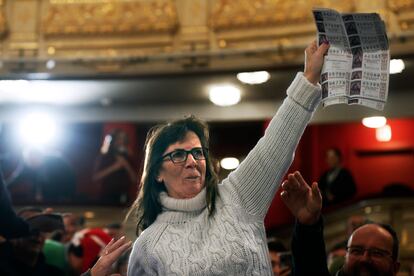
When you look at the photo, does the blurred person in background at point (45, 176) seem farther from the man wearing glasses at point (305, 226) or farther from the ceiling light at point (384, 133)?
the man wearing glasses at point (305, 226)

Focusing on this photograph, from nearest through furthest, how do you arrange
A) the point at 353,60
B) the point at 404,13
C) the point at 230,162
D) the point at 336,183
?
the point at 353,60 → the point at 404,13 → the point at 336,183 → the point at 230,162

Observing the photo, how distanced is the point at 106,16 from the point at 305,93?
879 cm

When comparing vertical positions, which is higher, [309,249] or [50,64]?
[50,64]

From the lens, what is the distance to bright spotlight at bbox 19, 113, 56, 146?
40.1 ft

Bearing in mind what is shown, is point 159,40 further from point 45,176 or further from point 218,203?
point 218,203

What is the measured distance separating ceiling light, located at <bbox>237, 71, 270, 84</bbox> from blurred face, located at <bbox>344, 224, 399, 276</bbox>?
693 cm

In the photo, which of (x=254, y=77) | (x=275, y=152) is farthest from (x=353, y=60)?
(x=254, y=77)

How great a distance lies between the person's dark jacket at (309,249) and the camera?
289 centimetres

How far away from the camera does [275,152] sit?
2.67 m

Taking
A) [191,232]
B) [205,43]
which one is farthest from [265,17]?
[191,232]

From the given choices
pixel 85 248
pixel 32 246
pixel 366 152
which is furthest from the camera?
pixel 366 152

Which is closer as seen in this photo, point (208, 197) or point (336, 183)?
point (208, 197)

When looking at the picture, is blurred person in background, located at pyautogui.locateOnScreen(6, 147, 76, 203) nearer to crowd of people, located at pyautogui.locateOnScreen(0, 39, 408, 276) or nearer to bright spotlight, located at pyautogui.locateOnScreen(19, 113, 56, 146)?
bright spotlight, located at pyautogui.locateOnScreen(19, 113, 56, 146)

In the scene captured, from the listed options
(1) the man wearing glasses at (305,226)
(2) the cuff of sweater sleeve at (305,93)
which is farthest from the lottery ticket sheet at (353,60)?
(1) the man wearing glasses at (305,226)
